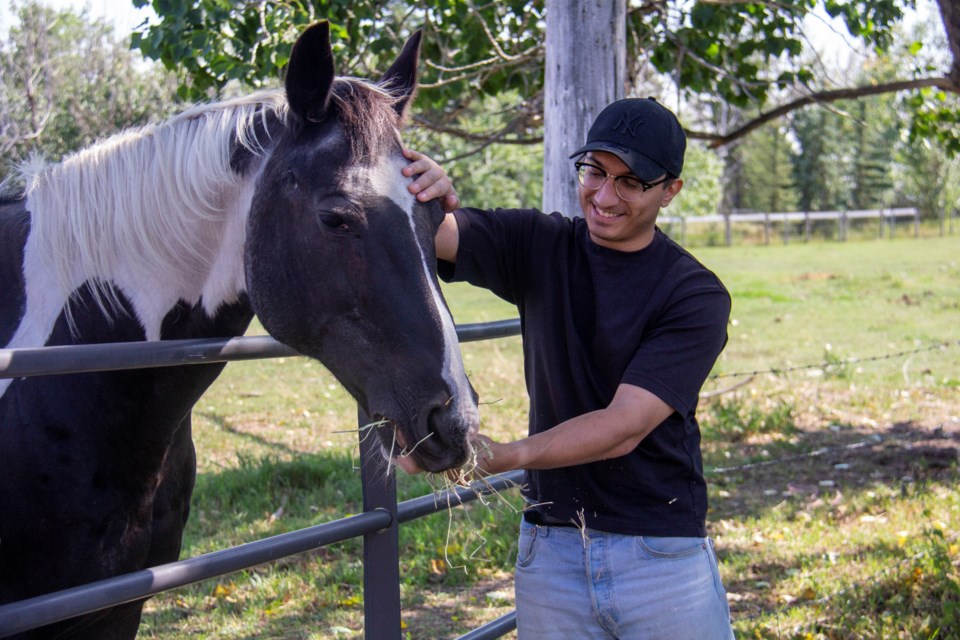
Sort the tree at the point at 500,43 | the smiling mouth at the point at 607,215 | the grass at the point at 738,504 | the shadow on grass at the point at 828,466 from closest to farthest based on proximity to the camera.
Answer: the smiling mouth at the point at 607,215
the grass at the point at 738,504
the tree at the point at 500,43
the shadow on grass at the point at 828,466

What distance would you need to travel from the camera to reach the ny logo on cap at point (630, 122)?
2.06 meters

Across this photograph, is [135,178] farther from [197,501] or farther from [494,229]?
[197,501]

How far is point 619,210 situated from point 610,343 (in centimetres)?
32

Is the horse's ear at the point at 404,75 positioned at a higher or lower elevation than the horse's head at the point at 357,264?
higher

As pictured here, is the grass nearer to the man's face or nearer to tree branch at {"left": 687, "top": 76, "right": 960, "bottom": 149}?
the man's face

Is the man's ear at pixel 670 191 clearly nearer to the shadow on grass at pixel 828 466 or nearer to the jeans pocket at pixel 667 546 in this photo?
the jeans pocket at pixel 667 546

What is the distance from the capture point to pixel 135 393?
2.16m

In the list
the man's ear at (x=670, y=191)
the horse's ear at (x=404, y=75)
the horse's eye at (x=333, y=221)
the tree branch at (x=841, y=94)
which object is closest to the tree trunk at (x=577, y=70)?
the horse's ear at (x=404, y=75)

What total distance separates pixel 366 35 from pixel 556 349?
12.0 feet

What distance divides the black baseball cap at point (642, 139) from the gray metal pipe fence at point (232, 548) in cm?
79

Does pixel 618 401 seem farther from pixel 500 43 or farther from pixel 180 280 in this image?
pixel 500 43

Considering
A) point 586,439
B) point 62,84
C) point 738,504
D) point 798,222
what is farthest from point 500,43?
point 798,222

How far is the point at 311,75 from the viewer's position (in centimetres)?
197

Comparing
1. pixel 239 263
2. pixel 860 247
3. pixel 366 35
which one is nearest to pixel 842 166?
pixel 860 247
